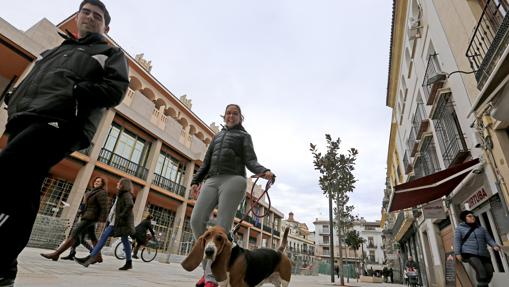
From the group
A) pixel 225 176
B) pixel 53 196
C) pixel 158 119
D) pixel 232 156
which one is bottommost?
pixel 225 176

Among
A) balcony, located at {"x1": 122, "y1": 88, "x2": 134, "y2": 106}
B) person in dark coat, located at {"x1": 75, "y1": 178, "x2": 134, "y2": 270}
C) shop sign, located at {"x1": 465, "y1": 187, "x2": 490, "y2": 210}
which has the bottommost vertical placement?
person in dark coat, located at {"x1": 75, "y1": 178, "x2": 134, "y2": 270}

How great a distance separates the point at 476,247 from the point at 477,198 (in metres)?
2.38

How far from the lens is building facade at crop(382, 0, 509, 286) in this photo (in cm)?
563

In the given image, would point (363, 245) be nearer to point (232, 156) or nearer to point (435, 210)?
point (435, 210)

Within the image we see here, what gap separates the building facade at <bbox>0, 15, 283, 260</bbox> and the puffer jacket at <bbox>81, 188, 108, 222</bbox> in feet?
15.1

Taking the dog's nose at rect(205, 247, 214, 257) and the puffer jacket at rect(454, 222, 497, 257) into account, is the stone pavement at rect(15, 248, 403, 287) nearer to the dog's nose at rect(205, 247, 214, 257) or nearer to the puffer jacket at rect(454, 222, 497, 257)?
the dog's nose at rect(205, 247, 214, 257)

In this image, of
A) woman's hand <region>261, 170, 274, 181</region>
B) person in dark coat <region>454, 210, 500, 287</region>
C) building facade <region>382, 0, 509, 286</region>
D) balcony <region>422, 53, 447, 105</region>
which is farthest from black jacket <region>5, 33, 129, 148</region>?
balcony <region>422, 53, 447, 105</region>

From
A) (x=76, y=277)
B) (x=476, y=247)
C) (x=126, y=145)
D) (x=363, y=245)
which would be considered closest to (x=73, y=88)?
(x=76, y=277)

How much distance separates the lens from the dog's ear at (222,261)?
219 cm

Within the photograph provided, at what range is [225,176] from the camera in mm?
2949

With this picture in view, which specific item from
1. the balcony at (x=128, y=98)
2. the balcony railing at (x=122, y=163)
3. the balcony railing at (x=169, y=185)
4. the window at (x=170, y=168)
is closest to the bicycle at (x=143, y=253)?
the balcony railing at (x=122, y=163)

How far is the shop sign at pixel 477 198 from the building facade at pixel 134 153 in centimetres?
597

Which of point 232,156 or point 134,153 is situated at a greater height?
point 134,153

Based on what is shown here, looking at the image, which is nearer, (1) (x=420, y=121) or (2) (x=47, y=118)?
(2) (x=47, y=118)
